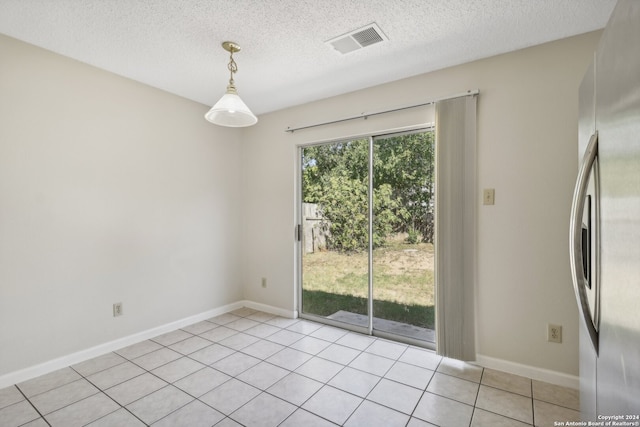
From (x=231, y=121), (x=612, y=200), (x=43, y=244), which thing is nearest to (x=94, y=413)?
(x=43, y=244)

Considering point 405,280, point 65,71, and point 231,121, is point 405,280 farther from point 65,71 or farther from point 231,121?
point 65,71

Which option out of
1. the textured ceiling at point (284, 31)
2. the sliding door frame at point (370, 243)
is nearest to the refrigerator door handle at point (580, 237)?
the textured ceiling at point (284, 31)

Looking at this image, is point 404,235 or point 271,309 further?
point 271,309

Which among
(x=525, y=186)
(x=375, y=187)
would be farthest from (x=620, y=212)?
(x=375, y=187)

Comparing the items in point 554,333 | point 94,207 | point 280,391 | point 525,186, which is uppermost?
point 525,186

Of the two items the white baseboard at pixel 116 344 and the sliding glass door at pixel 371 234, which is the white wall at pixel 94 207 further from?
the sliding glass door at pixel 371 234

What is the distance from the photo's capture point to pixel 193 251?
346 centimetres

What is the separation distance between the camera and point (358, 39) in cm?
222

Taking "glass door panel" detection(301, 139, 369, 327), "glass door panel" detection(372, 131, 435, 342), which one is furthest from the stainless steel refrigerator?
"glass door panel" detection(301, 139, 369, 327)

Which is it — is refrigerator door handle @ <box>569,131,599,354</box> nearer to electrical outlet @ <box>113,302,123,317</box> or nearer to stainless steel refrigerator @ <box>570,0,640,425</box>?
stainless steel refrigerator @ <box>570,0,640,425</box>

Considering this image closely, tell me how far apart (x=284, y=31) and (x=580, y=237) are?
2.10 m

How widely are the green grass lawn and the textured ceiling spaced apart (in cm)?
168

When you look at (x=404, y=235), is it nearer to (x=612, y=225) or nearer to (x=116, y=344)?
(x=612, y=225)

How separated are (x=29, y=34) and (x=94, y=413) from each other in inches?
104
